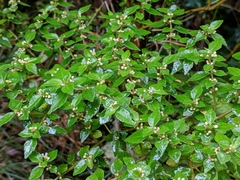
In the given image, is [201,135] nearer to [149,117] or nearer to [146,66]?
[149,117]

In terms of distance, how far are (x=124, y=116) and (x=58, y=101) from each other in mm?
178

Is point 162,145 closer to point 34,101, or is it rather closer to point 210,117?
point 210,117

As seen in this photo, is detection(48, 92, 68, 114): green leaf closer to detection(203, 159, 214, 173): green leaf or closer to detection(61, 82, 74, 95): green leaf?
detection(61, 82, 74, 95): green leaf

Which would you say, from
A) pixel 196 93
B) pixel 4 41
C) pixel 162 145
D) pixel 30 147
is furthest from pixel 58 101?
pixel 4 41

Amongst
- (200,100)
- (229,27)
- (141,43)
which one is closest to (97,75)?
(200,100)

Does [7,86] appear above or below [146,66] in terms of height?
above

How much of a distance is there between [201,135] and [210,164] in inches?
3.5

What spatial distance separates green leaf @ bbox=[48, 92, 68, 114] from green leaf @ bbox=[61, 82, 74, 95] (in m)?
0.02

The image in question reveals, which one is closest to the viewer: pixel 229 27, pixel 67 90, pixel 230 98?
pixel 67 90

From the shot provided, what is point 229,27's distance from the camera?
89.9 inches

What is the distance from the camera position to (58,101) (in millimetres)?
988

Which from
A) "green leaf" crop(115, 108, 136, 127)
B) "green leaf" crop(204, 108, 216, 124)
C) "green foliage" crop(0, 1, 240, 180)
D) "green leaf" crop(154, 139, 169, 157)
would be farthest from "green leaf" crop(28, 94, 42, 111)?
"green leaf" crop(204, 108, 216, 124)

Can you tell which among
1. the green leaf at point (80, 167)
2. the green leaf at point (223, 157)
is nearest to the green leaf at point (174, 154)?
the green leaf at point (223, 157)

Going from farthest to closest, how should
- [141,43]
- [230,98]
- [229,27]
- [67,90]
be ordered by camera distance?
[229,27]
[141,43]
[230,98]
[67,90]
